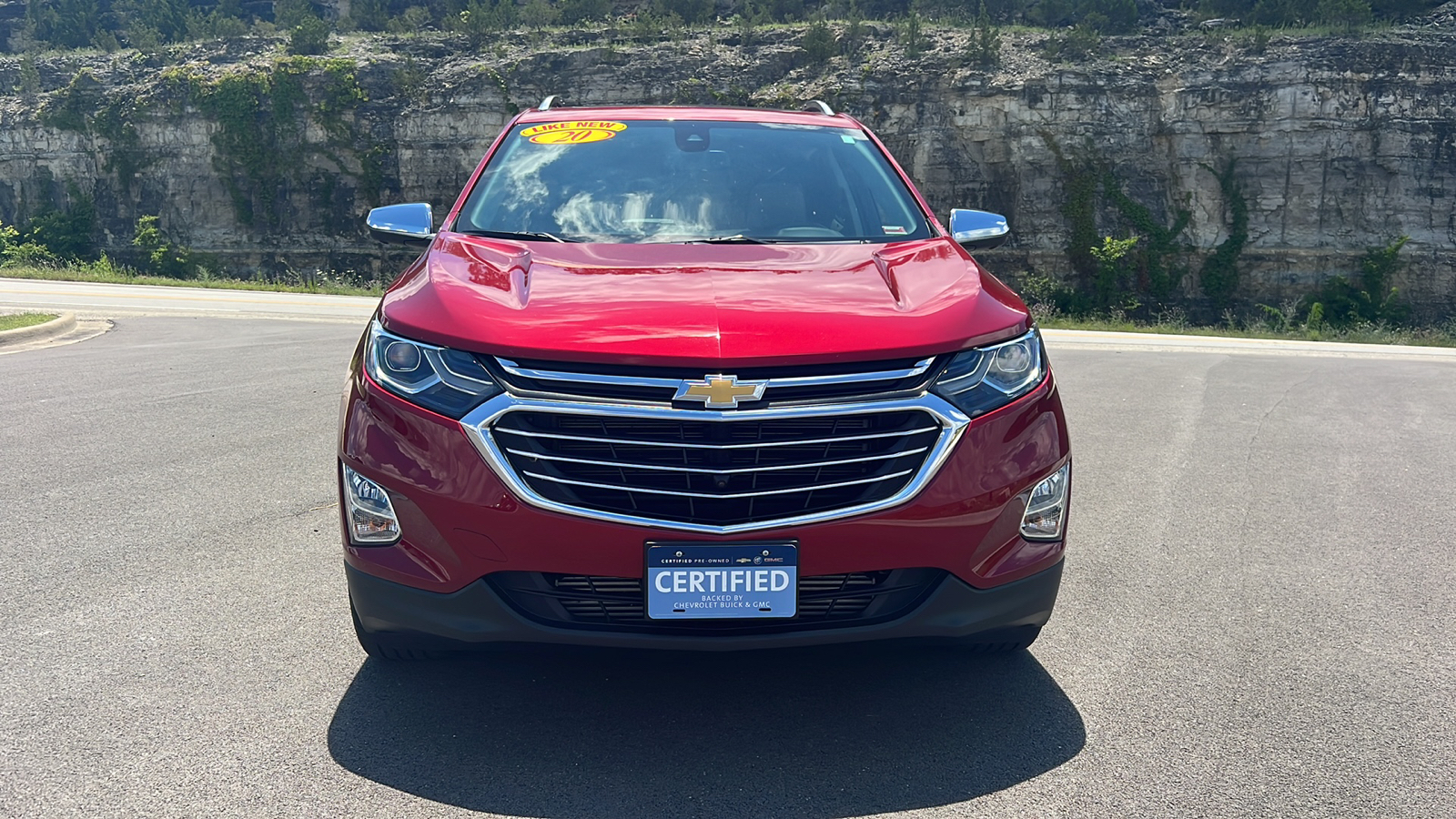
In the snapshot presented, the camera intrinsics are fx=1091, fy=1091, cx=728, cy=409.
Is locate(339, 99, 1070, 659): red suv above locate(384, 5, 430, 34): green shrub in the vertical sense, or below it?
below

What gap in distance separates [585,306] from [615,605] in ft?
2.63

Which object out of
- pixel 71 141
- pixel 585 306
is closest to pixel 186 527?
pixel 585 306

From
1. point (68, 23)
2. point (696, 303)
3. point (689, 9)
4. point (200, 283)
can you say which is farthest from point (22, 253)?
point (696, 303)

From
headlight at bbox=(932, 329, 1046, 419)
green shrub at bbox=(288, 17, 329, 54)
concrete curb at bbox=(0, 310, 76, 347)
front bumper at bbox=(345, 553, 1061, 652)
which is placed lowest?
concrete curb at bbox=(0, 310, 76, 347)

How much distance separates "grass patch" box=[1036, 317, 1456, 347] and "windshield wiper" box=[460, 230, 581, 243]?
59.0 ft

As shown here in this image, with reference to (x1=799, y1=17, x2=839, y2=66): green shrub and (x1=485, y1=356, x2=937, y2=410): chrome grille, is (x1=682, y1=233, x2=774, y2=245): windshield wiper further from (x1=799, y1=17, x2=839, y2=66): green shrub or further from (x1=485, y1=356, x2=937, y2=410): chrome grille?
(x1=799, y1=17, x2=839, y2=66): green shrub

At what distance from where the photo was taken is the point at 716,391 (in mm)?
2699

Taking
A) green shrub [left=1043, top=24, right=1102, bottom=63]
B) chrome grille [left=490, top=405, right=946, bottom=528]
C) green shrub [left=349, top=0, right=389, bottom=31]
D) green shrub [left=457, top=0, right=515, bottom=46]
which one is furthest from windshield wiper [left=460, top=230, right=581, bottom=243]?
green shrub [left=349, top=0, right=389, bottom=31]

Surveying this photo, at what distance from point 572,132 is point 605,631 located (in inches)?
99.9

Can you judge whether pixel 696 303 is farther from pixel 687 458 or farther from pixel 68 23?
pixel 68 23

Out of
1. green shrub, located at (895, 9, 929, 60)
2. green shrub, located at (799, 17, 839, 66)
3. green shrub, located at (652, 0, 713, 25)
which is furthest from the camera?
green shrub, located at (652, 0, 713, 25)

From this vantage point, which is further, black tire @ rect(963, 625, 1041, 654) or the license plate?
black tire @ rect(963, 625, 1041, 654)

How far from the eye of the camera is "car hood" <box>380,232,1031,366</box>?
2764mm

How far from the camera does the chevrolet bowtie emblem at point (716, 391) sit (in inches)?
A: 106
